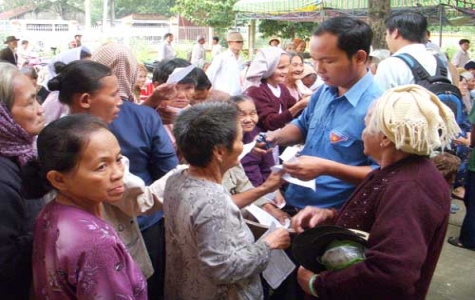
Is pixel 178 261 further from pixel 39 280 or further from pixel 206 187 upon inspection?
pixel 39 280

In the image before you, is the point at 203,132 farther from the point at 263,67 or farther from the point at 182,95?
the point at 263,67

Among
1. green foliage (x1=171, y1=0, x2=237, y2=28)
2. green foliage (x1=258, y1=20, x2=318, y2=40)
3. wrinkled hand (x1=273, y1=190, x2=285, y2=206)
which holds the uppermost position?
green foliage (x1=171, y1=0, x2=237, y2=28)

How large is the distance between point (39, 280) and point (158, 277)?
1243mm

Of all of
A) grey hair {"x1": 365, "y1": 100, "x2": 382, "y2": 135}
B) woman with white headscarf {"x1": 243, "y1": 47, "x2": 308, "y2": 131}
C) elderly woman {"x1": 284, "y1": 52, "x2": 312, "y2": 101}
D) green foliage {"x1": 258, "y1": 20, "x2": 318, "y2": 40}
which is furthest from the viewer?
green foliage {"x1": 258, "y1": 20, "x2": 318, "y2": 40}

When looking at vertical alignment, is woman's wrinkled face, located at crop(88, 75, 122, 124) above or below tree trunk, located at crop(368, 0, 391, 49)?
below

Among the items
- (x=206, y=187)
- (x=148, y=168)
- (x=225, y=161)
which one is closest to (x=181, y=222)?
(x=206, y=187)

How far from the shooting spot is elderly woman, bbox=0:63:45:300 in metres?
1.54

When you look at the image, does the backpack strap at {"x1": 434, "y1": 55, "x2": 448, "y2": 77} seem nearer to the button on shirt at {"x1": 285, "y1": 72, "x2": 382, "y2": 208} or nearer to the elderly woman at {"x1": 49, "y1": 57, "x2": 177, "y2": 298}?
the button on shirt at {"x1": 285, "y1": 72, "x2": 382, "y2": 208}

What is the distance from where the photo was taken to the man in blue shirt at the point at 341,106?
6.87 ft

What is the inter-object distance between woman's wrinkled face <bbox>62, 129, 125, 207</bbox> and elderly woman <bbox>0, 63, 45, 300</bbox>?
23cm

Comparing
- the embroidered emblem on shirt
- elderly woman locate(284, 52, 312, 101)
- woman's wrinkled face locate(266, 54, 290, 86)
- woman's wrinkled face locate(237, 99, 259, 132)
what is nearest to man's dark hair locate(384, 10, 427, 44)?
woman's wrinkled face locate(266, 54, 290, 86)

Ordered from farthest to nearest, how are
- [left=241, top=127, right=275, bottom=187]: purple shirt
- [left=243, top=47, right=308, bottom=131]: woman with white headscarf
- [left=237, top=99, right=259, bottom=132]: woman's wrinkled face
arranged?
[left=243, top=47, right=308, bottom=131]: woman with white headscarf, [left=237, top=99, right=259, bottom=132]: woman's wrinkled face, [left=241, top=127, right=275, bottom=187]: purple shirt

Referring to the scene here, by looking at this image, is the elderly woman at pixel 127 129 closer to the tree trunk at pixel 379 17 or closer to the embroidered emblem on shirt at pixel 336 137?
the embroidered emblem on shirt at pixel 336 137

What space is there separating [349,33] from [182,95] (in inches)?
62.5
